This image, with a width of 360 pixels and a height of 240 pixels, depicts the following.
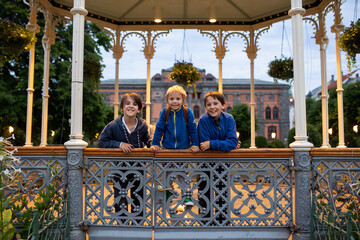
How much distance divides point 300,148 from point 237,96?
7264 cm

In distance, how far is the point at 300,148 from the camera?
161 inches

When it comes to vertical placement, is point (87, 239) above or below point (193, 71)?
below

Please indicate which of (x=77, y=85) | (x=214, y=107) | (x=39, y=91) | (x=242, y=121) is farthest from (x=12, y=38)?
(x=242, y=121)

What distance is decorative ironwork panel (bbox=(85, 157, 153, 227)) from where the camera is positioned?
13.1ft

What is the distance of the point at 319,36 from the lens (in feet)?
26.6

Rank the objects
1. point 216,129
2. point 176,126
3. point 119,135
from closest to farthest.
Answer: point 176,126, point 216,129, point 119,135

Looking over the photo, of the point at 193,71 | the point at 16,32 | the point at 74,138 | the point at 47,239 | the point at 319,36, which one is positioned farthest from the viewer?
the point at 193,71

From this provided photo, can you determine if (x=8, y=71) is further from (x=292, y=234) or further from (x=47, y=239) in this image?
(x=292, y=234)

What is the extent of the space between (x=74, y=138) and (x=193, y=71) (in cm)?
525

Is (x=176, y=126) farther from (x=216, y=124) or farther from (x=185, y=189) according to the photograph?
(x=185, y=189)

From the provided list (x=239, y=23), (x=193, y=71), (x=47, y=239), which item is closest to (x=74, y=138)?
(x=47, y=239)

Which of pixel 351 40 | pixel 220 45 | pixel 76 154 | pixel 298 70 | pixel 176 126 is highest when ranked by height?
pixel 220 45

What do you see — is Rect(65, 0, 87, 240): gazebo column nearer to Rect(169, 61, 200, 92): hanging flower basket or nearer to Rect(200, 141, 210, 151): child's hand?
Rect(200, 141, 210, 151): child's hand

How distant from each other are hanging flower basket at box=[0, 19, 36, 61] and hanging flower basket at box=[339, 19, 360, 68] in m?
6.00
